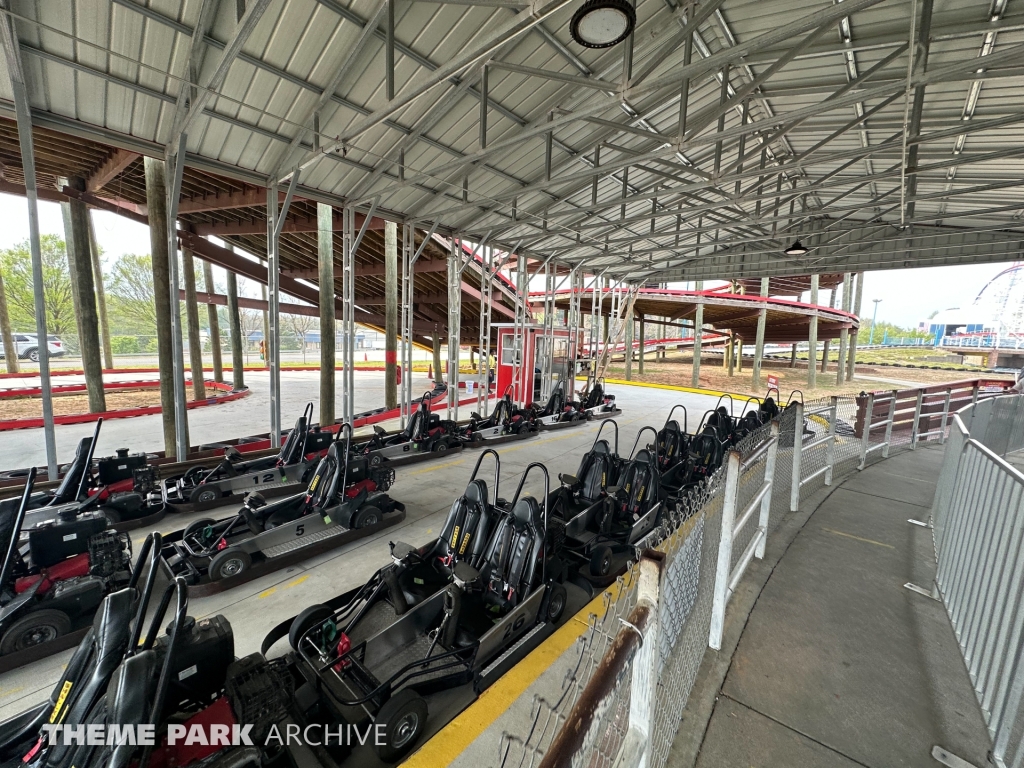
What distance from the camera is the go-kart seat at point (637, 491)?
4.89m

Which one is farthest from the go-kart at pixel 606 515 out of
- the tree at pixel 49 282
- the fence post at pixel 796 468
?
the tree at pixel 49 282

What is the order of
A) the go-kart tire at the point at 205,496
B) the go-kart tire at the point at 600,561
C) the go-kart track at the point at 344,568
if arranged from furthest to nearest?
the go-kart tire at the point at 205,496, the go-kart tire at the point at 600,561, the go-kart track at the point at 344,568

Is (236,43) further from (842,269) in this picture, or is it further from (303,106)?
(842,269)

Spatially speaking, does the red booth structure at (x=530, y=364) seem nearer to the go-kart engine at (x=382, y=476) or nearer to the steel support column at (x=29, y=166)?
the go-kart engine at (x=382, y=476)

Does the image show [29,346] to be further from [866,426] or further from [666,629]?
[866,426]

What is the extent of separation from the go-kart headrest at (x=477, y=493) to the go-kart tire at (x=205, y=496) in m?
3.95

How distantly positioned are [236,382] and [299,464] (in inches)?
474

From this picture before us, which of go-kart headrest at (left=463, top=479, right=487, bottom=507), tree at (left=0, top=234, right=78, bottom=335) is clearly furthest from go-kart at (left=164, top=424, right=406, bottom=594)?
tree at (left=0, top=234, right=78, bottom=335)

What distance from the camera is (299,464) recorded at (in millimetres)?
6305

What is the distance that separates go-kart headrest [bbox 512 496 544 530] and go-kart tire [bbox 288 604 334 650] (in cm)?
152

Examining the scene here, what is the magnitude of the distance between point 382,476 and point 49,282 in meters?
26.3

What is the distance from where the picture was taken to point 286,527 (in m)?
4.41

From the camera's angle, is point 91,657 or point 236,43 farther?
point 236,43

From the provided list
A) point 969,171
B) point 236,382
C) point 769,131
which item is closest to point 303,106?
point 769,131
